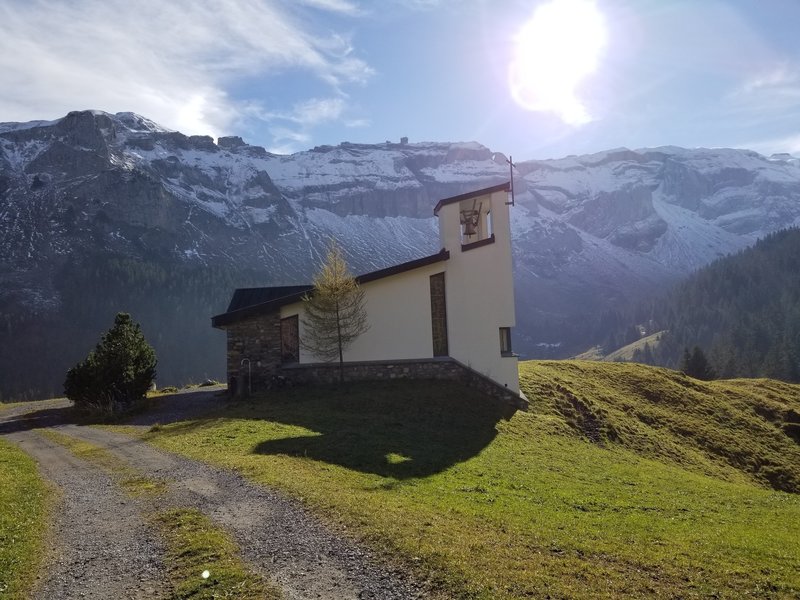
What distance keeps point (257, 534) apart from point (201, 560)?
4.42ft

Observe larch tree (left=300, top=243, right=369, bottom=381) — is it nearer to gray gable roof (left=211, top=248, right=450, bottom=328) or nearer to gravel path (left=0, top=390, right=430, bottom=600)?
gray gable roof (left=211, top=248, right=450, bottom=328)

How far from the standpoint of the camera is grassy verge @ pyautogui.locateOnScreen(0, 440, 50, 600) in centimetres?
903

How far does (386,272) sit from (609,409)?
14.9 metres

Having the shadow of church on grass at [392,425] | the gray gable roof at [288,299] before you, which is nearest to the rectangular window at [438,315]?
the gray gable roof at [288,299]

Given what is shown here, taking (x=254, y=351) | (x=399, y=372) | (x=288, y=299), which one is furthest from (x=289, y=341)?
(x=399, y=372)

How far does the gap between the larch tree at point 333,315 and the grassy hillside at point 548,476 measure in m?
2.62

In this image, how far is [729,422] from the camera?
112ft

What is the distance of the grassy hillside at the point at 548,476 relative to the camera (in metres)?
9.49

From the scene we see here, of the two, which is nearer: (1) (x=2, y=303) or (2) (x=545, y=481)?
(2) (x=545, y=481)

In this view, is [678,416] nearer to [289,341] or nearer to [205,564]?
[289,341]

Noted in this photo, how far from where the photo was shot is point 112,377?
101ft

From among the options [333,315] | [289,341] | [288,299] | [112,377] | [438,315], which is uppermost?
[288,299]

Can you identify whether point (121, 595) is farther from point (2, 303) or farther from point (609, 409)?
point (2, 303)

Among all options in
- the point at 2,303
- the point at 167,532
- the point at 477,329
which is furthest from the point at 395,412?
the point at 2,303
